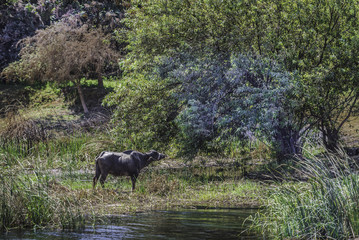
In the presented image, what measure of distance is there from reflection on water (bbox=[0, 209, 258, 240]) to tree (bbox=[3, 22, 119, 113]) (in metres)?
19.4

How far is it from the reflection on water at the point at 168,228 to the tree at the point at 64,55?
765 inches

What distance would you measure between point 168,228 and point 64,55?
21.1 m

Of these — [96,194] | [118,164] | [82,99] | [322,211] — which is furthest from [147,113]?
[82,99]

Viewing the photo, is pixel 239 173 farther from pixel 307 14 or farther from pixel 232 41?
pixel 307 14

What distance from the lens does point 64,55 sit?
2959 cm

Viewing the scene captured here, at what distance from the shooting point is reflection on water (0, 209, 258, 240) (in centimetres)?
939

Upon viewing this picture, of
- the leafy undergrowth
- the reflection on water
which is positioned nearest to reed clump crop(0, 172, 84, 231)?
the leafy undergrowth

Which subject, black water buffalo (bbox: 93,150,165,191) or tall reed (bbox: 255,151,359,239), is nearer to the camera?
tall reed (bbox: 255,151,359,239)

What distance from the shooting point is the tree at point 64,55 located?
2972 centimetres

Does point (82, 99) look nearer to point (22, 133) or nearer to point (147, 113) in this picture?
→ point (22, 133)

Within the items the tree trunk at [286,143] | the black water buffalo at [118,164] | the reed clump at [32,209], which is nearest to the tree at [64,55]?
the tree trunk at [286,143]

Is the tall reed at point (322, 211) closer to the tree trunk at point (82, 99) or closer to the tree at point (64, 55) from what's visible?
the tree at point (64, 55)

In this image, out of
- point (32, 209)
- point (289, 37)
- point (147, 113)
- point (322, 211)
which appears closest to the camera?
point (322, 211)

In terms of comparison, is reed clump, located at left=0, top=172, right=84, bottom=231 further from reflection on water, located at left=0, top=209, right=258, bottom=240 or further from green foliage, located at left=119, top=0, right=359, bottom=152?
green foliage, located at left=119, top=0, right=359, bottom=152
